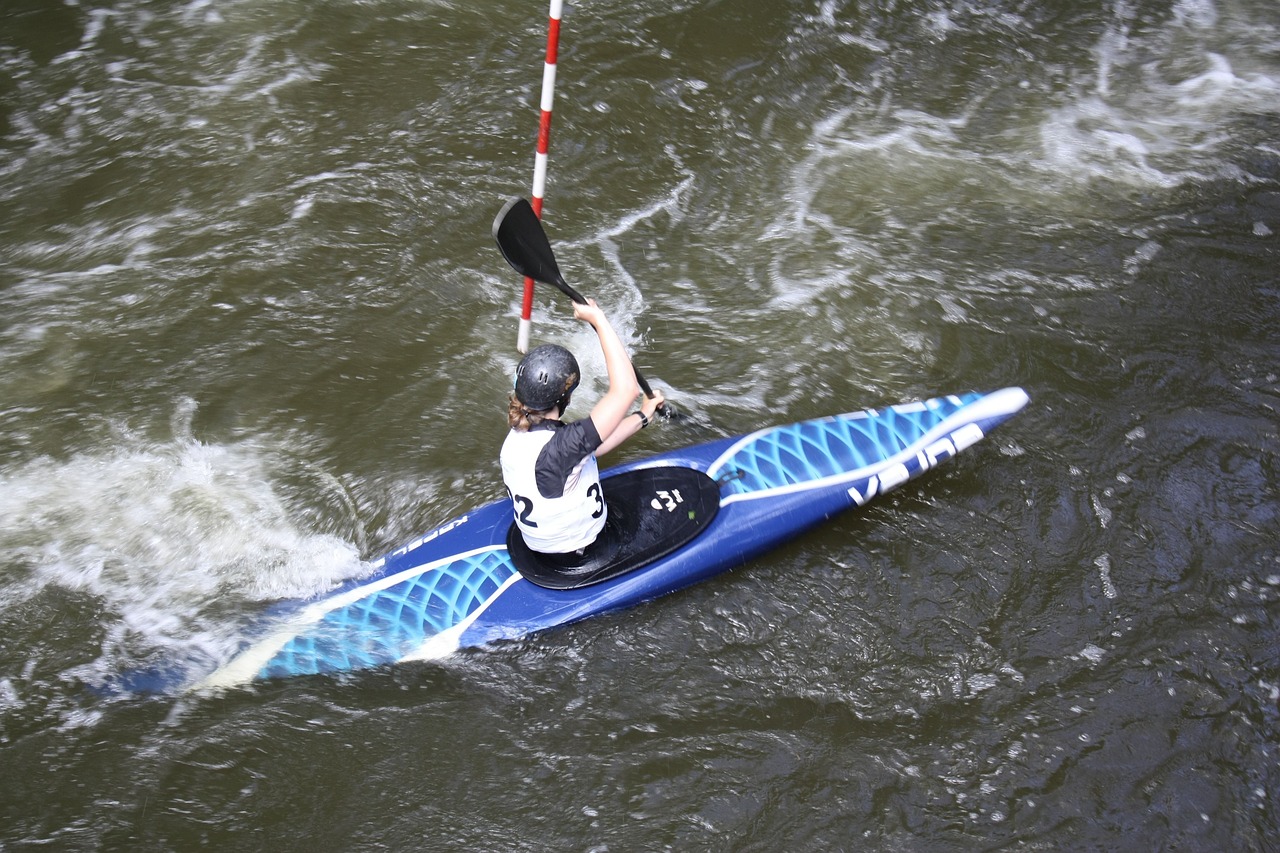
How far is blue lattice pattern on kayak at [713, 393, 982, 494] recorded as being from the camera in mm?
3830

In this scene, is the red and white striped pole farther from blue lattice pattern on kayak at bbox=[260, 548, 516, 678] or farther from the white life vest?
blue lattice pattern on kayak at bbox=[260, 548, 516, 678]

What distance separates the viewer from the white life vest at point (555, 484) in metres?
3.07

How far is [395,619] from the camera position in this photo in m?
3.44

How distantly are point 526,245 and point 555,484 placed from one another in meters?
0.88

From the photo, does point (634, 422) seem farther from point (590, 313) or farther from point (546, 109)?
point (546, 109)

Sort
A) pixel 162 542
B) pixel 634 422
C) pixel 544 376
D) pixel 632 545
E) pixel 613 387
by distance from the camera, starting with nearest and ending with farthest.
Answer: pixel 544 376 → pixel 613 387 → pixel 634 422 → pixel 632 545 → pixel 162 542

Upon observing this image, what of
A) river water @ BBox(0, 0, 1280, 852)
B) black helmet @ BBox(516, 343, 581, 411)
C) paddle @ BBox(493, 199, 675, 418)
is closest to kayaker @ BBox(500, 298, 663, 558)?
black helmet @ BBox(516, 343, 581, 411)

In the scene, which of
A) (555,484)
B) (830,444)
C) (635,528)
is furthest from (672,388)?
(555,484)

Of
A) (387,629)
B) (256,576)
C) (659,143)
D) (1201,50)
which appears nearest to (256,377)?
(256,576)

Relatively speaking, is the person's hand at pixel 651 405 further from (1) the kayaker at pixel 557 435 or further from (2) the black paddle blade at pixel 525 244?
(2) the black paddle blade at pixel 525 244

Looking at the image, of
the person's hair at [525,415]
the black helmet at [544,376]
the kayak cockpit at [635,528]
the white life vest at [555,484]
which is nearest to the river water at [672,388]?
the kayak cockpit at [635,528]

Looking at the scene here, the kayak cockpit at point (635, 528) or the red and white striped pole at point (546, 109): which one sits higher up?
the red and white striped pole at point (546, 109)

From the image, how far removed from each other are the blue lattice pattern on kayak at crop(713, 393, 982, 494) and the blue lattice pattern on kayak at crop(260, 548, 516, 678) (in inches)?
37.6

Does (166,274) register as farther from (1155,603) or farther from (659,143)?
(1155,603)
